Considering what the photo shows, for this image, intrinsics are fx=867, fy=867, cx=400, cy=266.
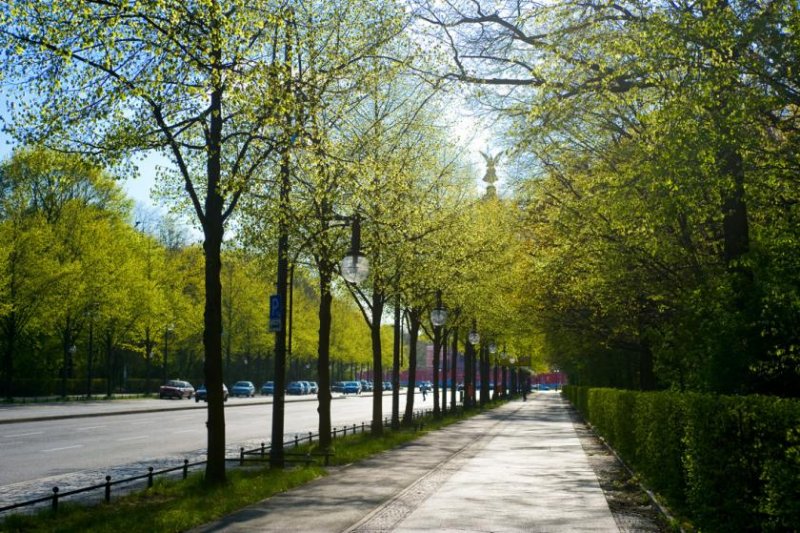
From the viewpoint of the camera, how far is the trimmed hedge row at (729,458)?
669 cm

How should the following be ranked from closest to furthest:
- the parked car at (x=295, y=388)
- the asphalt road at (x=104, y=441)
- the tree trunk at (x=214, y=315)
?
the tree trunk at (x=214, y=315) → the asphalt road at (x=104, y=441) → the parked car at (x=295, y=388)

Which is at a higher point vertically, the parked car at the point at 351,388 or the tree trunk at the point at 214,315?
the tree trunk at the point at 214,315

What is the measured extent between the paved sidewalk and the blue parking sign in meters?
3.27

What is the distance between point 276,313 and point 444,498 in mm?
5975

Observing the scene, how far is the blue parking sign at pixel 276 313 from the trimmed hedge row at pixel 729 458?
7.70m

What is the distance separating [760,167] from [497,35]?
23.1ft

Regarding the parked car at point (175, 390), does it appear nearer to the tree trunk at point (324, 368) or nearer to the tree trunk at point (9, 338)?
the tree trunk at point (9, 338)

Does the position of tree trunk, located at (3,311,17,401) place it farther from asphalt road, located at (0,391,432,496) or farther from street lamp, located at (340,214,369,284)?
street lamp, located at (340,214,369,284)

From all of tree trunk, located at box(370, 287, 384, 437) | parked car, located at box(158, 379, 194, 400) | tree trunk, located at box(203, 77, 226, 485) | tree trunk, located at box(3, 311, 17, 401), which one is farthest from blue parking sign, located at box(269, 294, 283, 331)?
A: parked car, located at box(158, 379, 194, 400)

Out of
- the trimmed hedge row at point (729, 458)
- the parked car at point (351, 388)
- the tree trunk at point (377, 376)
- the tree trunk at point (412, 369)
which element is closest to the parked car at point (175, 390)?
the tree trunk at point (412, 369)

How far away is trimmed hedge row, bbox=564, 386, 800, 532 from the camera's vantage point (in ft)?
21.9

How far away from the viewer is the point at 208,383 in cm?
1468

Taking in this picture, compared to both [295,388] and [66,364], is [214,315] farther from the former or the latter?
[295,388]

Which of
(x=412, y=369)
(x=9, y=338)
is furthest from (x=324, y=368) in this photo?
(x=9, y=338)
